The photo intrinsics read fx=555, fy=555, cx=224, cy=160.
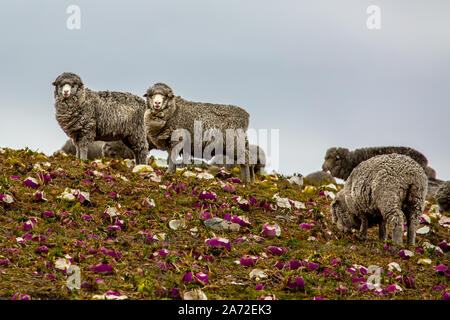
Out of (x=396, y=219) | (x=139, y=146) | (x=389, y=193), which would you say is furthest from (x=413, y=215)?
(x=139, y=146)

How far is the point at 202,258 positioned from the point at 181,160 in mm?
7390

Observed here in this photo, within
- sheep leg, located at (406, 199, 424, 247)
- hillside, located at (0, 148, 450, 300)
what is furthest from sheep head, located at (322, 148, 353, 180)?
sheep leg, located at (406, 199, 424, 247)

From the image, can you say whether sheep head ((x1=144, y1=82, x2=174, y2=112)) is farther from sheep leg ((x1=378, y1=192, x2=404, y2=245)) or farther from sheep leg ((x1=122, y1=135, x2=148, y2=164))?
sheep leg ((x1=378, y1=192, x2=404, y2=245))

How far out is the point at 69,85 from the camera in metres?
17.1

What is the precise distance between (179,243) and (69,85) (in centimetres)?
915

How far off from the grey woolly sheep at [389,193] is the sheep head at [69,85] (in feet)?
31.3

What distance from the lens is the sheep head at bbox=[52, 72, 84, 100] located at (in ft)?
56.3

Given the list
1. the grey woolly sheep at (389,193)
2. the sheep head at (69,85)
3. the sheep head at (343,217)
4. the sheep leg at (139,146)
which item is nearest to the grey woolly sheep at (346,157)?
the sheep leg at (139,146)

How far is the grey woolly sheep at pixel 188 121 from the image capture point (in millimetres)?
14938

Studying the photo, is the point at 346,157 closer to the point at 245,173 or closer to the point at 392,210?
the point at 245,173

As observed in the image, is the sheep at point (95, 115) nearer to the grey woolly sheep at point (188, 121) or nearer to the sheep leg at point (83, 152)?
the sheep leg at point (83, 152)

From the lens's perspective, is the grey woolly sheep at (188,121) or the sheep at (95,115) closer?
the grey woolly sheep at (188,121)

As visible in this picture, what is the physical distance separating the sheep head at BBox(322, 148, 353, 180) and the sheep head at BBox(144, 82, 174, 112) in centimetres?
1121
